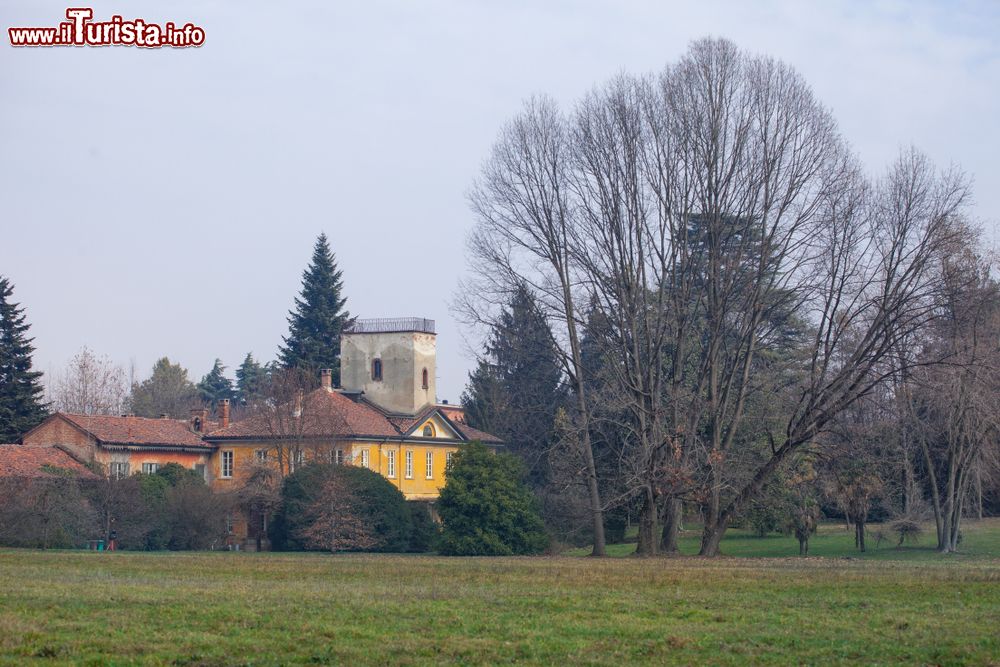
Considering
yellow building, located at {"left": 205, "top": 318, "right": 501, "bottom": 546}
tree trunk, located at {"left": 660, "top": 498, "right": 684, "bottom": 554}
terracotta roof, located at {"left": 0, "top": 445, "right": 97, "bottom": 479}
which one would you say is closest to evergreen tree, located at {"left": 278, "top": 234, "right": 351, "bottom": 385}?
yellow building, located at {"left": 205, "top": 318, "right": 501, "bottom": 546}

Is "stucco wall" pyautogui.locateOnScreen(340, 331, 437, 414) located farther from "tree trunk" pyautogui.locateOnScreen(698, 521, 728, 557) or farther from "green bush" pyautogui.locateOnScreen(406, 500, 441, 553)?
"tree trunk" pyautogui.locateOnScreen(698, 521, 728, 557)

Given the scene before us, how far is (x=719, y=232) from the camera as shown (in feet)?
131

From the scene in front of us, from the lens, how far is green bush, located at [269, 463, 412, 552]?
49.6 meters

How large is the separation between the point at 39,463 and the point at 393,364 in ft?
86.9

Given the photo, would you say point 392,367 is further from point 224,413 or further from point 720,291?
point 720,291

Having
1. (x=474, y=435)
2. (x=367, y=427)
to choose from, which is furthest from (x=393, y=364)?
(x=367, y=427)

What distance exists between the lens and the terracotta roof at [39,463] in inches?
1953

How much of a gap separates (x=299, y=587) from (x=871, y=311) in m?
25.0

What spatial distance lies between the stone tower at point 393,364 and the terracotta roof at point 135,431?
12061 millimetres

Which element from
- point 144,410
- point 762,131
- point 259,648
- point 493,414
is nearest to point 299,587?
point 259,648

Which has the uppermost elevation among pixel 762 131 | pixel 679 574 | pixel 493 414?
pixel 762 131

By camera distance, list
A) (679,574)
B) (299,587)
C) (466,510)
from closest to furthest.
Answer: (299,587) < (679,574) < (466,510)

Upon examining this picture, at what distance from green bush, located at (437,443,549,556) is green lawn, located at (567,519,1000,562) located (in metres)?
3.64

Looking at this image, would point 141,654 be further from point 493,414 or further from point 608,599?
point 493,414
